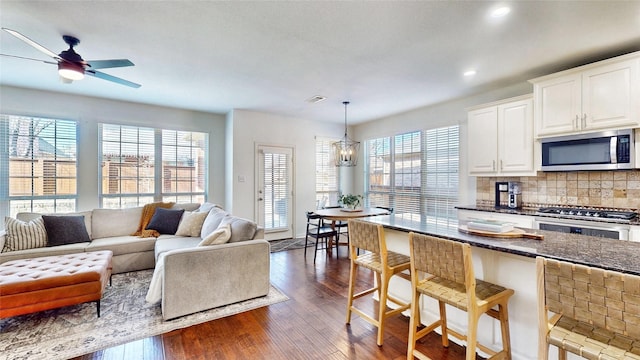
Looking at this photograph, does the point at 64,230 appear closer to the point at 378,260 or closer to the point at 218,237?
the point at 218,237

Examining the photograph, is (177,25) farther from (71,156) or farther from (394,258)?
(71,156)

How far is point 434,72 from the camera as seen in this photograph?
135 inches

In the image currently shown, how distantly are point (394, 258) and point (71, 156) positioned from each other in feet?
17.1

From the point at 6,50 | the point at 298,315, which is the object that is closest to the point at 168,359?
the point at 298,315

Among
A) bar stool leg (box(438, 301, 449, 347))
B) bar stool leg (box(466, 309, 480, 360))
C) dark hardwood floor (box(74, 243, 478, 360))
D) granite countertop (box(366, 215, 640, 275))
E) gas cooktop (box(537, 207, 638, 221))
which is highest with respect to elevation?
gas cooktop (box(537, 207, 638, 221))

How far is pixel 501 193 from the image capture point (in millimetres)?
3928

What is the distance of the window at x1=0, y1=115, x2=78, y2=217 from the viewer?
13.4 ft

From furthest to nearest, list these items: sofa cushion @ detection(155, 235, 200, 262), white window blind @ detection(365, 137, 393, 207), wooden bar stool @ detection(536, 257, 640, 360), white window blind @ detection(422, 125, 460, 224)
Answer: white window blind @ detection(365, 137, 393, 207), white window blind @ detection(422, 125, 460, 224), sofa cushion @ detection(155, 235, 200, 262), wooden bar stool @ detection(536, 257, 640, 360)

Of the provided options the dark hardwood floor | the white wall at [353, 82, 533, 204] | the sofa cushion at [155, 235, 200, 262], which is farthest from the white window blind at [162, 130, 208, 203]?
the white wall at [353, 82, 533, 204]

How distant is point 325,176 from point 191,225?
334cm

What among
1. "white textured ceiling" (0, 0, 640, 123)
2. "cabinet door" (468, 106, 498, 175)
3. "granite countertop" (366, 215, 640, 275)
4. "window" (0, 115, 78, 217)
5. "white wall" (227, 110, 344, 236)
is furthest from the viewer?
"white wall" (227, 110, 344, 236)

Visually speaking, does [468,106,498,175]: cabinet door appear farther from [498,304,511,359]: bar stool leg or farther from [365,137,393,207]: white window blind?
[498,304,511,359]: bar stool leg

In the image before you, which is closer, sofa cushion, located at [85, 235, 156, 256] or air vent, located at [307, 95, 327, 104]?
sofa cushion, located at [85, 235, 156, 256]

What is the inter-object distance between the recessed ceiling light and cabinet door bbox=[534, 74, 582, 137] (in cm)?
153
